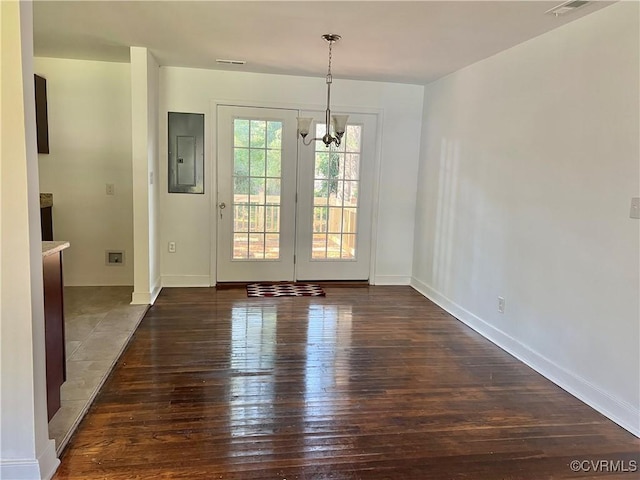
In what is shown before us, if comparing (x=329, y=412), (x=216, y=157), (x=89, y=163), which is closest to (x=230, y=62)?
(x=216, y=157)

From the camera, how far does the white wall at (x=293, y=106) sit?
15.9ft

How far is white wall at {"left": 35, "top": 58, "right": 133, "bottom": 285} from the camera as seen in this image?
462 centimetres

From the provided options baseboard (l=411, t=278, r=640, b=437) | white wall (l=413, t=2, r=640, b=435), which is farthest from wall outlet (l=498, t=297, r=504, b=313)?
baseboard (l=411, t=278, r=640, b=437)

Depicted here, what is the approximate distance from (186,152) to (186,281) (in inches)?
55.7

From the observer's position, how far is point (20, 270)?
170 cm

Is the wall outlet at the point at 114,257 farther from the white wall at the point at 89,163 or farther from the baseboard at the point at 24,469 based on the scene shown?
the baseboard at the point at 24,469

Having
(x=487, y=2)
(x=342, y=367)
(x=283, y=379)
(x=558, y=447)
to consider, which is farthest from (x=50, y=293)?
(x=487, y=2)

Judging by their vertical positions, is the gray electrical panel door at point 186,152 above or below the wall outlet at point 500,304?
above

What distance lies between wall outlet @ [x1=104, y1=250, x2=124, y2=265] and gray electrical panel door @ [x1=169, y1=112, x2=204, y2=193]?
2.85 ft

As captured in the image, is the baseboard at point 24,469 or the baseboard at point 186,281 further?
the baseboard at point 186,281

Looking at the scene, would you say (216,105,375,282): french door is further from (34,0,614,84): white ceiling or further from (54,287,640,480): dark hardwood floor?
(54,287,640,480): dark hardwood floor

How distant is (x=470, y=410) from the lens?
260 cm

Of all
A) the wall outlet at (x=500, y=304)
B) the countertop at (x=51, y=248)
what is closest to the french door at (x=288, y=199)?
the wall outlet at (x=500, y=304)

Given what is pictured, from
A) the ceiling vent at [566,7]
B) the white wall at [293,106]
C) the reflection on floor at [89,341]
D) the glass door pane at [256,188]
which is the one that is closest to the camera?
the reflection on floor at [89,341]
